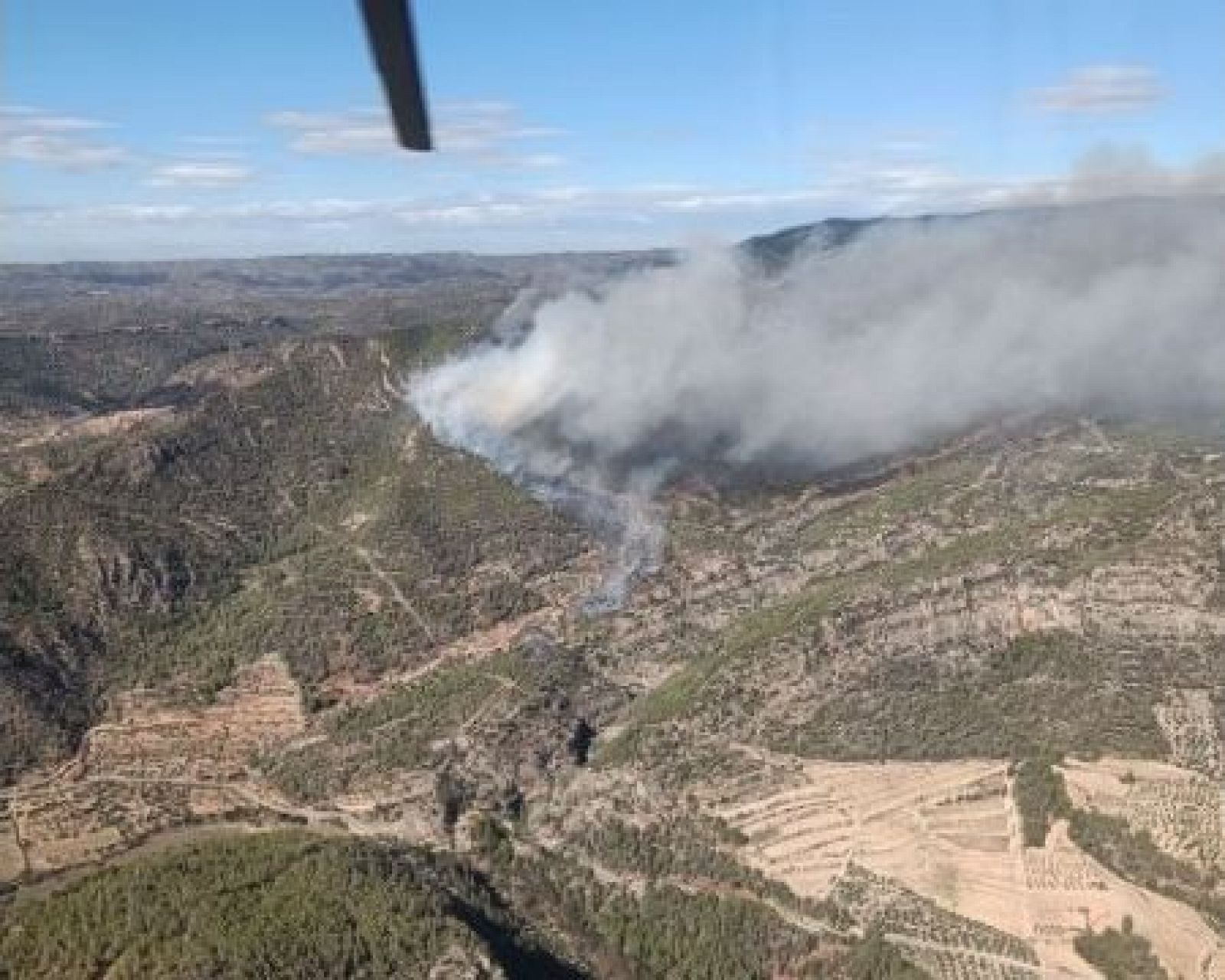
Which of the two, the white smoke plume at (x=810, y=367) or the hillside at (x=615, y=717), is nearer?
the hillside at (x=615, y=717)

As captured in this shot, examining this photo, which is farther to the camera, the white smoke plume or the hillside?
the white smoke plume

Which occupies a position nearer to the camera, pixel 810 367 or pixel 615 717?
pixel 615 717

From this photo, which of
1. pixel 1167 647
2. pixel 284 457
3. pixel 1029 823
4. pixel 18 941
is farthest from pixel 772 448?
pixel 18 941
